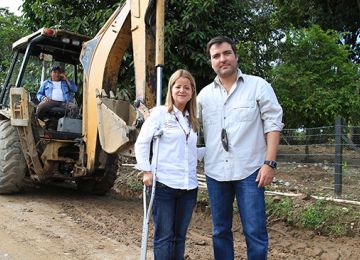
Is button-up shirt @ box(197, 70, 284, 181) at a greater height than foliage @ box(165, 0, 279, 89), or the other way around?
foliage @ box(165, 0, 279, 89)

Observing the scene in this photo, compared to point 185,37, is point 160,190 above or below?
below

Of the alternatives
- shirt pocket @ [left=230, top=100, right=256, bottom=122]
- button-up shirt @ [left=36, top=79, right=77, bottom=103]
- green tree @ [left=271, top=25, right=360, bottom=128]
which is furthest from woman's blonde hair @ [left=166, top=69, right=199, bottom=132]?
green tree @ [left=271, top=25, right=360, bottom=128]

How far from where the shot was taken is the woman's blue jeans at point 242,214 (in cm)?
321

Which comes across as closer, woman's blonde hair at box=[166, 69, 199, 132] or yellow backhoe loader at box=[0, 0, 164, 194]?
woman's blonde hair at box=[166, 69, 199, 132]

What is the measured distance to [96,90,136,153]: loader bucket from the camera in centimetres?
511

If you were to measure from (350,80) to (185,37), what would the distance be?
4248 millimetres

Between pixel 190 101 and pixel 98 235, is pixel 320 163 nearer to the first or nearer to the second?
pixel 98 235

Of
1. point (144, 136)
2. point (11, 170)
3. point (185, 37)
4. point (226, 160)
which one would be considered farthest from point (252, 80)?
point (185, 37)

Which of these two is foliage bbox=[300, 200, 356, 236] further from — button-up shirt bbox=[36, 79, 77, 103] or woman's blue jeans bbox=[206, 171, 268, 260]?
button-up shirt bbox=[36, 79, 77, 103]

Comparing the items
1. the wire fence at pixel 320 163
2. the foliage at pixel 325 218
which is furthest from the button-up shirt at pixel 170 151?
the wire fence at pixel 320 163

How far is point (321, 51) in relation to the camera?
1075 centimetres

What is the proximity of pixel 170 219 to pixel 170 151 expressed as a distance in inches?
20.1

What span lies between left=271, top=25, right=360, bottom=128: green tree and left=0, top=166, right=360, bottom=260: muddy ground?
465cm

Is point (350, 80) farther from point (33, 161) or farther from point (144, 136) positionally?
point (144, 136)
